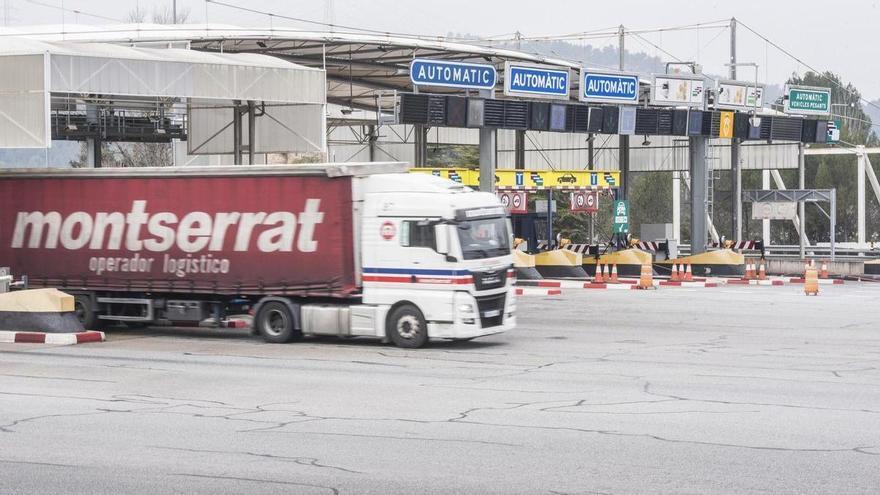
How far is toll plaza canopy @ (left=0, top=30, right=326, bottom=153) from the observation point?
2553 cm

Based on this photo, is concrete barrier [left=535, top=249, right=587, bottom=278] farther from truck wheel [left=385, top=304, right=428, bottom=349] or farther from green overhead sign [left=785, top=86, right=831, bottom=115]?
truck wheel [left=385, top=304, right=428, bottom=349]

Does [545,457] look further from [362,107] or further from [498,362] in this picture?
[362,107]

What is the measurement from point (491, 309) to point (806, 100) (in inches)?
1419

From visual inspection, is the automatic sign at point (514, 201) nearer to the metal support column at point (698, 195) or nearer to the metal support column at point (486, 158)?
the metal support column at point (486, 158)

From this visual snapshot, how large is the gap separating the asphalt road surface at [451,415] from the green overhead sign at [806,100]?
30660mm

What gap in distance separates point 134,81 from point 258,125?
9.21 metres

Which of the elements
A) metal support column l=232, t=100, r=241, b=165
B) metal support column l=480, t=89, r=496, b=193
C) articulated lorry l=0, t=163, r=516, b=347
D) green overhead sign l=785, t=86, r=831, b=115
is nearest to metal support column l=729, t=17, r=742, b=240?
green overhead sign l=785, t=86, r=831, b=115

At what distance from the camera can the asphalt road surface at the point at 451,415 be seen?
9.67 meters

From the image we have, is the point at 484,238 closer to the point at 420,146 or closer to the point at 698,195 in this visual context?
the point at 698,195

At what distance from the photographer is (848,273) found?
5056cm

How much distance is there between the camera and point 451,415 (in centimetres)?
1298

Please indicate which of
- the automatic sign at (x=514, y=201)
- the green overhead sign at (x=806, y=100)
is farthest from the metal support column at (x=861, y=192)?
the automatic sign at (x=514, y=201)

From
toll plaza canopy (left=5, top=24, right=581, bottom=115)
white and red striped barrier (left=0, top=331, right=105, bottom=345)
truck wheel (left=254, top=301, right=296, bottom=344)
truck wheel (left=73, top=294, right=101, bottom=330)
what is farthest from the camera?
toll plaza canopy (left=5, top=24, right=581, bottom=115)

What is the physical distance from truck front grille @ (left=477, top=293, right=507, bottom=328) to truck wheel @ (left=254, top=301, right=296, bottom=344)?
356 centimetres
